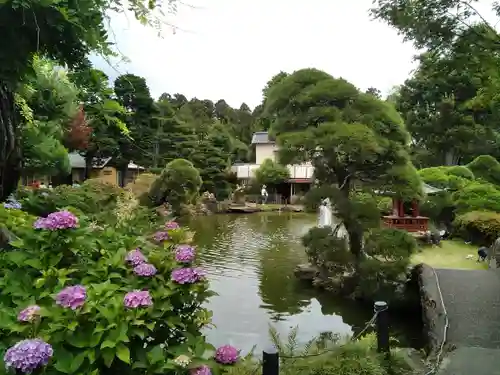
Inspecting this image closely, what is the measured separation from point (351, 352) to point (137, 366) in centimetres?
203

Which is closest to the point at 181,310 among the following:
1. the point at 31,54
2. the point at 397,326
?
the point at 31,54

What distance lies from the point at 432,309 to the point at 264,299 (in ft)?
9.09

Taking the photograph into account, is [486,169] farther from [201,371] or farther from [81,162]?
[81,162]

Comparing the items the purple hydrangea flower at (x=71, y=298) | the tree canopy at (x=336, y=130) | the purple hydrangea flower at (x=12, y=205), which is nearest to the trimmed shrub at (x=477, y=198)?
the tree canopy at (x=336, y=130)

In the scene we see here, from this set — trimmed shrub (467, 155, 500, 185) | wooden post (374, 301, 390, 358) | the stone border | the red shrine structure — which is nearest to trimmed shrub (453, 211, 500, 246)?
the red shrine structure

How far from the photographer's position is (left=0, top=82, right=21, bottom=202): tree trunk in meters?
1.84

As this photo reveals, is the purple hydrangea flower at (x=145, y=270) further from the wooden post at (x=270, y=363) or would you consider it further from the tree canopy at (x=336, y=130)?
→ the tree canopy at (x=336, y=130)

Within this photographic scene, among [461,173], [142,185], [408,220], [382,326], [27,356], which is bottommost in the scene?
[382,326]

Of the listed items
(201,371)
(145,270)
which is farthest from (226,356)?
(145,270)

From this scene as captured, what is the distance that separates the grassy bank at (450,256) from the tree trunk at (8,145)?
23.9 feet

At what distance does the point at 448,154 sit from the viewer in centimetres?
2155

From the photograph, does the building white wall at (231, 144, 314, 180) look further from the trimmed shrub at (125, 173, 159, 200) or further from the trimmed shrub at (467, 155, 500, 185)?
the trimmed shrub at (467, 155, 500, 185)

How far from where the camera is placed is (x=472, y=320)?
516 centimetres

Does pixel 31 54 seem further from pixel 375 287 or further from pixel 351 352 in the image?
pixel 375 287
